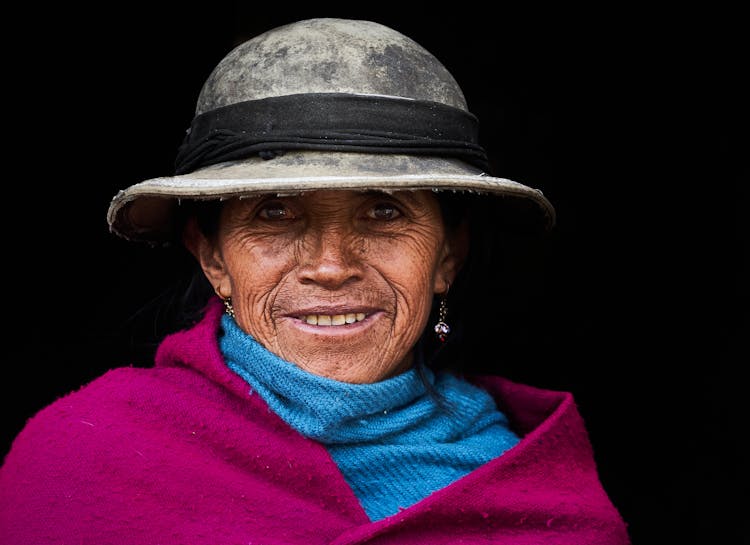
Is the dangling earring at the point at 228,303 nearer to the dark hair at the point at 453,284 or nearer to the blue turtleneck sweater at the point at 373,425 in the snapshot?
the blue turtleneck sweater at the point at 373,425

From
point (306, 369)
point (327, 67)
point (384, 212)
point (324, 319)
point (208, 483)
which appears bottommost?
point (208, 483)

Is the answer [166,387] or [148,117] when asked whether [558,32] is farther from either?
[166,387]

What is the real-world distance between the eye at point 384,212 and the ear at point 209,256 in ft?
1.29

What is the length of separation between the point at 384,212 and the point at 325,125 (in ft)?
0.95

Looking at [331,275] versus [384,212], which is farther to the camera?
[384,212]

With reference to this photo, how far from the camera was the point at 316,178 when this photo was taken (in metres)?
1.81

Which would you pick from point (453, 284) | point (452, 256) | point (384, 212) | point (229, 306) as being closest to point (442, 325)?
point (452, 256)

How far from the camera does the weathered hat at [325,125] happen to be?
1.90 m

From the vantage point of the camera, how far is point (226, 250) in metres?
2.15

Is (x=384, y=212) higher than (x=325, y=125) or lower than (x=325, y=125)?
lower

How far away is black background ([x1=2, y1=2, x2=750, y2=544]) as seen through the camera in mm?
3525

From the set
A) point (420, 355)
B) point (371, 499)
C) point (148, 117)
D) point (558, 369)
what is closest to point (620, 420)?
point (558, 369)

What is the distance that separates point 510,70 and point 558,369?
134 cm

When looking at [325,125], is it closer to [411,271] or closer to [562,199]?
[411,271]
